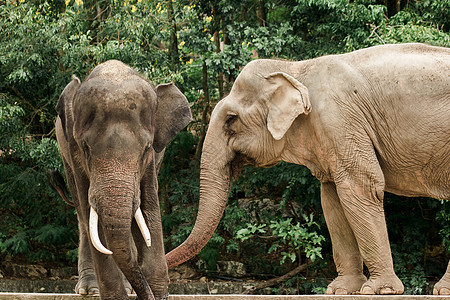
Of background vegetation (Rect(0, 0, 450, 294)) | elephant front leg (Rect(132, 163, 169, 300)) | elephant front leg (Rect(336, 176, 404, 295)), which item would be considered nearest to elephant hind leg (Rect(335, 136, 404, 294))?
elephant front leg (Rect(336, 176, 404, 295))

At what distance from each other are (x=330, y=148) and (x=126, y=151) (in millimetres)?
2493

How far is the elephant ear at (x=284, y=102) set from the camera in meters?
6.57

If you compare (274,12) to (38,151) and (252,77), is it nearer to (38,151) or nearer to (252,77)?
(38,151)

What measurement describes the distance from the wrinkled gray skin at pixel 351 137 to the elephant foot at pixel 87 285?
2.39 ft

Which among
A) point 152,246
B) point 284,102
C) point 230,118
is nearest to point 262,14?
point 230,118

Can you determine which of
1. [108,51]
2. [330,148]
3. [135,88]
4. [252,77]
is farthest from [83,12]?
[135,88]

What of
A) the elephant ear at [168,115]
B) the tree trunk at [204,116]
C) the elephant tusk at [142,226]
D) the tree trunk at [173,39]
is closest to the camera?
the elephant tusk at [142,226]

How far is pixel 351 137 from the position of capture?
645 cm

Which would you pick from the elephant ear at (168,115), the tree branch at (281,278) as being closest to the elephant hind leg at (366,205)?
the elephant ear at (168,115)

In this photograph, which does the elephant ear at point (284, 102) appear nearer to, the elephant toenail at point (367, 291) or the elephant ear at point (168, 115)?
the elephant ear at point (168, 115)

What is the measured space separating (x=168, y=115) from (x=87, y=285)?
6.03 feet

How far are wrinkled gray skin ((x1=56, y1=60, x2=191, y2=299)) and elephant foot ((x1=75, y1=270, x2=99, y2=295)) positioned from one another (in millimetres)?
1252

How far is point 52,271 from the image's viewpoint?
1364 centimetres

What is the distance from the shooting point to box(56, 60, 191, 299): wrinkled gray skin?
14.6 feet
